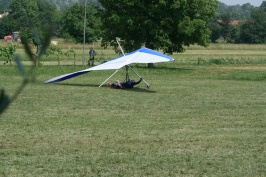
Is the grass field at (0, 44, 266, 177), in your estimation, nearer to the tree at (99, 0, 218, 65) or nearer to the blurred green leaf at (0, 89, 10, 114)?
the blurred green leaf at (0, 89, 10, 114)

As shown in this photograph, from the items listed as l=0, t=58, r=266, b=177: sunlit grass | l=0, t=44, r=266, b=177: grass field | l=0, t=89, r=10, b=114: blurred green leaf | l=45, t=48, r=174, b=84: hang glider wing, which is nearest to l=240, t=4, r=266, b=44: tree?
l=45, t=48, r=174, b=84: hang glider wing

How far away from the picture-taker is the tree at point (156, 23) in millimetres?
30453

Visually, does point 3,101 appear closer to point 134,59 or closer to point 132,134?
point 132,134

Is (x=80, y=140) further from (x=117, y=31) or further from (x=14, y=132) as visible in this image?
(x=117, y=31)

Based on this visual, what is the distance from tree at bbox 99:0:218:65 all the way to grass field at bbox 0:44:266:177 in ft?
46.3

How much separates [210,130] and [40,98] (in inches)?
242

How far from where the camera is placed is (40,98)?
14.8m

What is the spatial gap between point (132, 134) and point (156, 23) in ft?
72.2

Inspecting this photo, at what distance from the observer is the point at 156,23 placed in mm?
30844

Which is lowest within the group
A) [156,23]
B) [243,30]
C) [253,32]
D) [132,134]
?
[132,134]

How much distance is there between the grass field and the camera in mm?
6969

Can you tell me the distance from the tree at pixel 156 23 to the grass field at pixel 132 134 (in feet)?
46.3

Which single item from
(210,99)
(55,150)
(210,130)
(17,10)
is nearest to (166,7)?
(210,99)

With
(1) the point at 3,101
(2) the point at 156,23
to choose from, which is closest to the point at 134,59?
(2) the point at 156,23
